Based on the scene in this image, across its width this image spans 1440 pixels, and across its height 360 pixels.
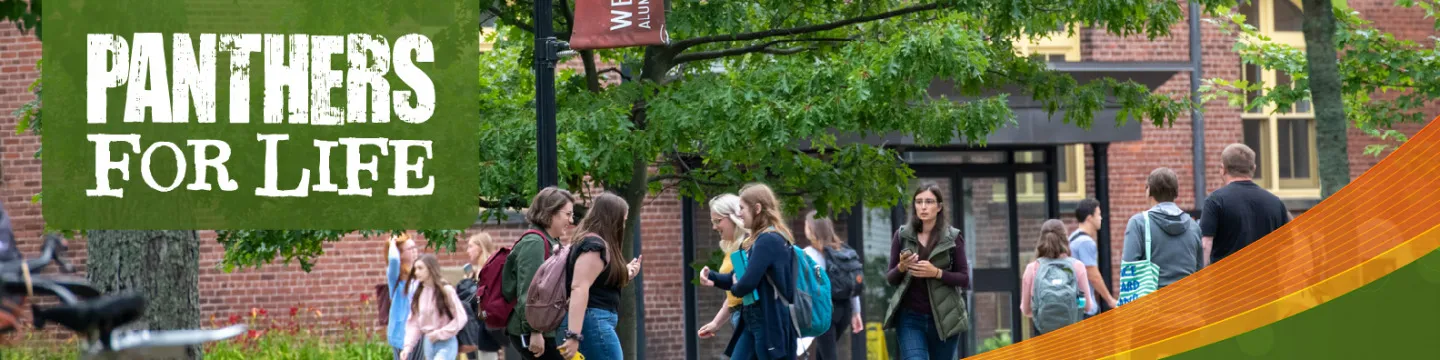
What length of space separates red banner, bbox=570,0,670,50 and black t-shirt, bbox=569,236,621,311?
6.36 feet

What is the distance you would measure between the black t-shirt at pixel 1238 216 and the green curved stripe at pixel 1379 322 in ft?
11.0

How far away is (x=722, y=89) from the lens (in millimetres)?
10219

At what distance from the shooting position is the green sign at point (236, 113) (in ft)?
27.3

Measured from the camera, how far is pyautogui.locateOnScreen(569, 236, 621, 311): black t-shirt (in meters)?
7.16

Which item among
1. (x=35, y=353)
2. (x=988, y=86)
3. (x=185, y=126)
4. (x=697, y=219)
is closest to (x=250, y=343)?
(x=35, y=353)

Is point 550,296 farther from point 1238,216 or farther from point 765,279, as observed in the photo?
point 1238,216

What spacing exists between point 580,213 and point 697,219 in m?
5.19

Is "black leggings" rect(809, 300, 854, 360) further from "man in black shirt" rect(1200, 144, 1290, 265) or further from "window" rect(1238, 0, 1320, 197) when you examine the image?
"window" rect(1238, 0, 1320, 197)

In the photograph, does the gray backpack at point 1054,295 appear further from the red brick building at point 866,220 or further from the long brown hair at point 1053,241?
the red brick building at point 866,220

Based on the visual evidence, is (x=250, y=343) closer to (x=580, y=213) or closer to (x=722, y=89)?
(x=580, y=213)

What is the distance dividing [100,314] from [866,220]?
1324 cm

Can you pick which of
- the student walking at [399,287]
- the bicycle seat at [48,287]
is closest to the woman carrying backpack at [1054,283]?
the student walking at [399,287]

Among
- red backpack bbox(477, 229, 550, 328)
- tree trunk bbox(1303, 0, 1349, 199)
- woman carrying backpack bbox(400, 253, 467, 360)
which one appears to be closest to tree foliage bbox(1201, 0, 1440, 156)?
tree trunk bbox(1303, 0, 1349, 199)

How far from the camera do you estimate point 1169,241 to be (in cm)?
841
